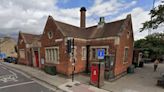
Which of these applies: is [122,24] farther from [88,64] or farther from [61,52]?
[61,52]

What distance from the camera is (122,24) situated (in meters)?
13.2

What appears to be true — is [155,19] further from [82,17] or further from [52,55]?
[52,55]

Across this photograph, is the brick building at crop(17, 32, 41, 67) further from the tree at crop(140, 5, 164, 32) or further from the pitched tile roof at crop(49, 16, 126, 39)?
the tree at crop(140, 5, 164, 32)

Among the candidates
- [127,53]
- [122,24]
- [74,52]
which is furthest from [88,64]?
[122,24]

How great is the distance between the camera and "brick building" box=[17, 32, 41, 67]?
62.2 ft

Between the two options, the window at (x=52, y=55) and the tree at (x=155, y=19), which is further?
the window at (x=52, y=55)

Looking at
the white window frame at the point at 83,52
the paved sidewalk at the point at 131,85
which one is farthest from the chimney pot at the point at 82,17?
the paved sidewalk at the point at 131,85

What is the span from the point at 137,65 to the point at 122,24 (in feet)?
36.9

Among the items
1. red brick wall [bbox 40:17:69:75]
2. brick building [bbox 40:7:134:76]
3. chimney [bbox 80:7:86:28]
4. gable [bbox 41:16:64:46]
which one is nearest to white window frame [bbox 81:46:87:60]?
brick building [bbox 40:7:134:76]

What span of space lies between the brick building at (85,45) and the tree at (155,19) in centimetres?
214

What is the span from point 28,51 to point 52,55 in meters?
8.18

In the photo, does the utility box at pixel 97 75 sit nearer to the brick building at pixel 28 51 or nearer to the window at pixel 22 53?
the brick building at pixel 28 51

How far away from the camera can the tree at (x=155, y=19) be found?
37.2 feet

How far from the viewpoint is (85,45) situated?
15016 mm
